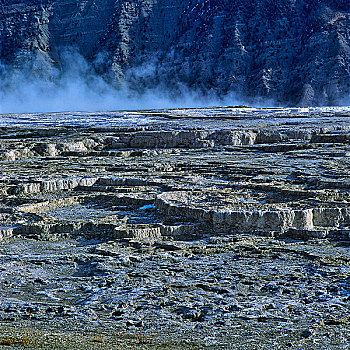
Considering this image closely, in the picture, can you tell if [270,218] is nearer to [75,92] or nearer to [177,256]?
[177,256]

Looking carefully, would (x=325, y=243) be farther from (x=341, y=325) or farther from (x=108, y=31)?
(x=108, y=31)

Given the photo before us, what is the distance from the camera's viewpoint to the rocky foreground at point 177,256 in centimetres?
630

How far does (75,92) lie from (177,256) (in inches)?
2737

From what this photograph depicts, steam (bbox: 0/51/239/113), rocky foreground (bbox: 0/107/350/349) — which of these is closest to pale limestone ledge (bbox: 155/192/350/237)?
rocky foreground (bbox: 0/107/350/349)

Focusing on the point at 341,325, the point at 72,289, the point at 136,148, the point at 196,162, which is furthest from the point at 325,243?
the point at 136,148

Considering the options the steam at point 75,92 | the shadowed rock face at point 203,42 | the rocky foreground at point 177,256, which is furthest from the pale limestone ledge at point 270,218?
the steam at point 75,92

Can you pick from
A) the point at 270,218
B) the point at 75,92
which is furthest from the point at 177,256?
the point at 75,92

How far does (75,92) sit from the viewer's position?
76.3 metres

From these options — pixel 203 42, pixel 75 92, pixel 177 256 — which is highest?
pixel 203 42

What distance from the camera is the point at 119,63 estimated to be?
76188 mm

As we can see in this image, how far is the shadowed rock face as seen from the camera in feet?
227

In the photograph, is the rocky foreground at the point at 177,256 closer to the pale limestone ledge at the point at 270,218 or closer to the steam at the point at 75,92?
the pale limestone ledge at the point at 270,218

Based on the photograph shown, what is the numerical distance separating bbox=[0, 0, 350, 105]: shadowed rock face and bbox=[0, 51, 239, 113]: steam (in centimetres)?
97

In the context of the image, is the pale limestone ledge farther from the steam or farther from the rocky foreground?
the steam
